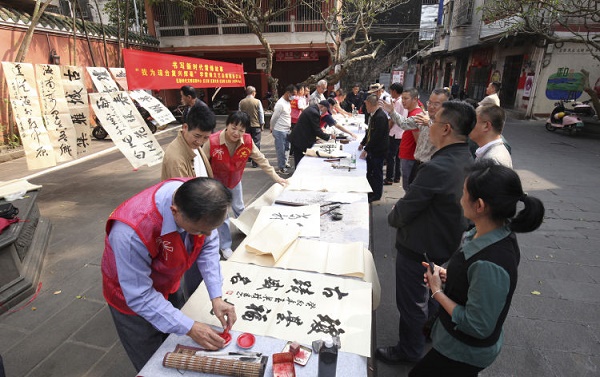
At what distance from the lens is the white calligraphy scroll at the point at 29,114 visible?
334 centimetres

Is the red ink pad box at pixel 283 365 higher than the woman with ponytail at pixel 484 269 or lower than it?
lower

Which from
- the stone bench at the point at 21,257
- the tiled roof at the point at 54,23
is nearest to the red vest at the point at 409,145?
Result: the stone bench at the point at 21,257

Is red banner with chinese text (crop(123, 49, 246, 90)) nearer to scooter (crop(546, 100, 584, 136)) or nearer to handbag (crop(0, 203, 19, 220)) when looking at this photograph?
handbag (crop(0, 203, 19, 220))

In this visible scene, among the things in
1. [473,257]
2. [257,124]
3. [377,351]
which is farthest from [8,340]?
[257,124]

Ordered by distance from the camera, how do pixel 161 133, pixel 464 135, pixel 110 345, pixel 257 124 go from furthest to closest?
pixel 161 133 → pixel 257 124 → pixel 110 345 → pixel 464 135

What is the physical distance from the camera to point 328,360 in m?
1.17

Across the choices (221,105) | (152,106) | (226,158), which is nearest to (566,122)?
(226,158)

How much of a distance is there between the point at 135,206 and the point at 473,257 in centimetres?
136

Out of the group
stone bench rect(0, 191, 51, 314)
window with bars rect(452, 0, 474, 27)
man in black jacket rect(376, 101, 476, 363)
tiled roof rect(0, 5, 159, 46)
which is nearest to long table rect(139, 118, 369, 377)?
man in black jacket rect(376, 101, 476, 363)

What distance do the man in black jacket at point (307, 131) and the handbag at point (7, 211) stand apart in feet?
11.7

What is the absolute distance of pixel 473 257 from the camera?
4.21 feet

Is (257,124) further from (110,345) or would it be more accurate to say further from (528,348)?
(528,348)

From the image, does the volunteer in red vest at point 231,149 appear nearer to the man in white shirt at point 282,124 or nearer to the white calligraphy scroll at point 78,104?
the white calligraphy scroll at point 78,104

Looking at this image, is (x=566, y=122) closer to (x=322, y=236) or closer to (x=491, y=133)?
(x=491, y=133)
